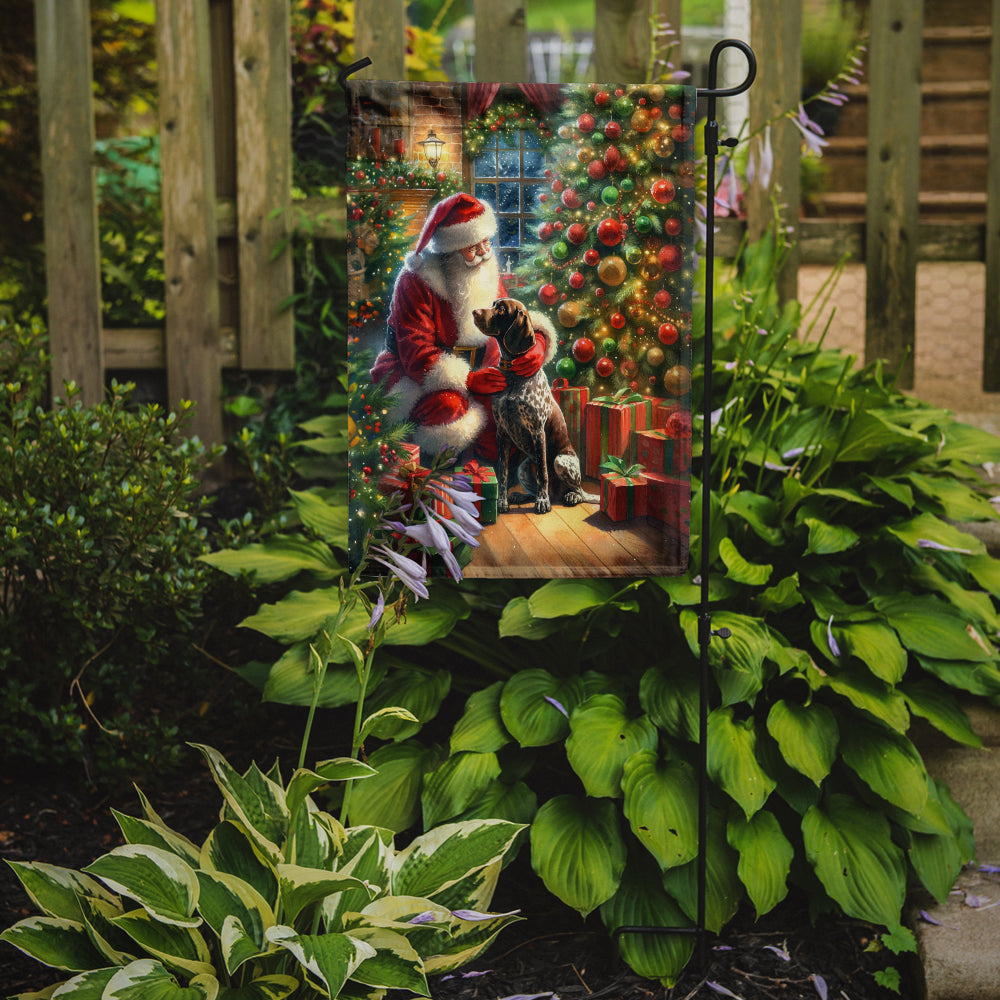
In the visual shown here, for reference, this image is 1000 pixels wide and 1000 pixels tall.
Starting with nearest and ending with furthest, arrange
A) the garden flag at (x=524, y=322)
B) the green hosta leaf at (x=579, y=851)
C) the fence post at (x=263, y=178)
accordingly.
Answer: the garden flag at (x=524, y=322)
the green hosta leaf at (x=579, y=851)
the fence post at (x=263, y=178)

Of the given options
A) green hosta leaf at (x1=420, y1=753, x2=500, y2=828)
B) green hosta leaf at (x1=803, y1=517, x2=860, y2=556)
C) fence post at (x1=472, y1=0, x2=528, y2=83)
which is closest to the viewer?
green hosta leaf at (x1=420, y1=753, x2=500, y2=828)

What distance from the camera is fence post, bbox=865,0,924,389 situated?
336 centimetres

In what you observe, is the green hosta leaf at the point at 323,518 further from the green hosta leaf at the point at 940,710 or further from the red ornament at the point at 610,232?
the green hosta leaf at the point at 940,710

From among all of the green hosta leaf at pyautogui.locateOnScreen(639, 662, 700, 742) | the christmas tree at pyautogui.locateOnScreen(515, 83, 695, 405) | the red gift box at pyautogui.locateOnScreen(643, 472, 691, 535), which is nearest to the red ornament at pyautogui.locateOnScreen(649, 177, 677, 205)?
the christmas tree at pyautogui.locateOnScreen(515, 83, 695, 405)

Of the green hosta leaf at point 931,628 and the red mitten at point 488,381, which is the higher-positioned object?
the red mitten at point 488,381

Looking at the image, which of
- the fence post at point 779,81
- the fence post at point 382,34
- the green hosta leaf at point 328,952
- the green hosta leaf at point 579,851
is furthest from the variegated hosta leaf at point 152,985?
the fence post at point 779,81

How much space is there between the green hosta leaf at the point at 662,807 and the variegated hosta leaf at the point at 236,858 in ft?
2.12

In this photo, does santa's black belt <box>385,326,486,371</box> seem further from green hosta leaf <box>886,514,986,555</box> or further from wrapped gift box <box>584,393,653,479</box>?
green hosta leaf <box>886,514,986,555</box>

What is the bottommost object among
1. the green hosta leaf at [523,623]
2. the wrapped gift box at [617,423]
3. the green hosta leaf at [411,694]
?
the green hosta leaf at [411,694]

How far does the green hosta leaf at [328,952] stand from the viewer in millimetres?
1376

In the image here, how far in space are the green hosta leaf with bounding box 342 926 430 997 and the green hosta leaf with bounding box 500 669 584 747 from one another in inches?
19.2

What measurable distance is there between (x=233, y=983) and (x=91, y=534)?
1.09 m

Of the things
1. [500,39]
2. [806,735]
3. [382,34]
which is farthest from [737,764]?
[382,34]

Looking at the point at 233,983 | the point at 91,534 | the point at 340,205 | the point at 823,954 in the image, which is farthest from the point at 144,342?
the point at 823,954
